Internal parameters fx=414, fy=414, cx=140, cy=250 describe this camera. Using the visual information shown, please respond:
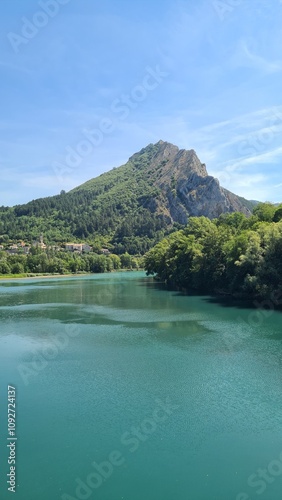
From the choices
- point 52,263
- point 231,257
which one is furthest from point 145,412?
point 52,263

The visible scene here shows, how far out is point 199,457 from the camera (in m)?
16.2

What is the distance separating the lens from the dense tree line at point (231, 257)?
174ft

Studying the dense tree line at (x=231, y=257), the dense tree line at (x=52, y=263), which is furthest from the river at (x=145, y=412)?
the dense tree line at (x=52, y=263)

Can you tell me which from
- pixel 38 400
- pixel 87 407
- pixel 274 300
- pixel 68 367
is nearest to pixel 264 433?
pixel 87 407

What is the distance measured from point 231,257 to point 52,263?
10323cm

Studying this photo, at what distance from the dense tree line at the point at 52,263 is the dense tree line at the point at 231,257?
172ft

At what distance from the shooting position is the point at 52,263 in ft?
507

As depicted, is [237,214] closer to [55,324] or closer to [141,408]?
[55,324]

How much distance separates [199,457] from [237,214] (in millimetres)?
92816

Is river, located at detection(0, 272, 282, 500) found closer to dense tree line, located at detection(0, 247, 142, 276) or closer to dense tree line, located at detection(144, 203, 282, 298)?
dense tree line, located at detection(144, 203, 282, 298)

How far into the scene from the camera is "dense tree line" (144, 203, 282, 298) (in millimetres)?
53156

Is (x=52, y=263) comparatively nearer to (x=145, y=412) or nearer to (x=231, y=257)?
(x=231, y=257)

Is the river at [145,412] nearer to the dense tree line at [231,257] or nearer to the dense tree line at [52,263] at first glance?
the dense tree line at [231,257]

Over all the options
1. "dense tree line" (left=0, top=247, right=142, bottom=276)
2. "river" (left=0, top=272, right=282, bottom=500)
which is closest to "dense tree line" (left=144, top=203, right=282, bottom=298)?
"river" (left=0, top=272, right=282, bottom=500)
